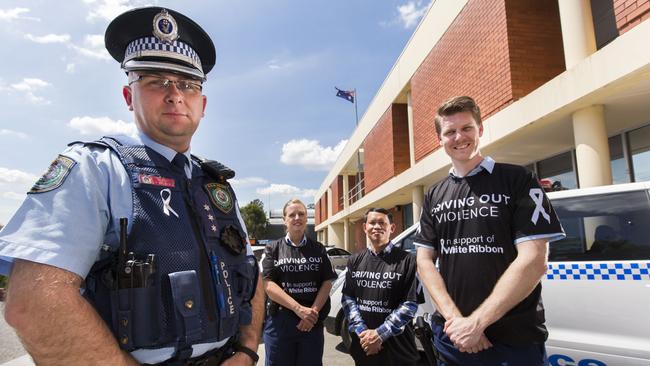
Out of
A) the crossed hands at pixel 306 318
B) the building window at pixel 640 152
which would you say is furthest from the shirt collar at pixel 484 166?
the building window at pixel 640 152

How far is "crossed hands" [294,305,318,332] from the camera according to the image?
3.43 meters

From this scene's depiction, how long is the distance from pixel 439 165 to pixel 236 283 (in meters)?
8.67

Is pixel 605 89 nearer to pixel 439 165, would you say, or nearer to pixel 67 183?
pixel 439 165

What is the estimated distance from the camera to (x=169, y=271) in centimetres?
121

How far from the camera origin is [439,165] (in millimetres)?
9500

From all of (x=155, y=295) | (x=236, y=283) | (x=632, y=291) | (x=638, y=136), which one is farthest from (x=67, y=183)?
(x=638, y=136)

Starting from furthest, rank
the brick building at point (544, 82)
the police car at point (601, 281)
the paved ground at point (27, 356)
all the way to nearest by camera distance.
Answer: the paved ground at point (27, 356) → the brick building at point (544, 82) → the police car at point (601, 281)

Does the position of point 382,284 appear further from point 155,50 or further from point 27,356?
point 27,356

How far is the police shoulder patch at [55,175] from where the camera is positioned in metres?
1.06

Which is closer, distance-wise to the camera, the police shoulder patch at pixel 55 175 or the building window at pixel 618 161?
the police shoulder patch at pixel 55 175

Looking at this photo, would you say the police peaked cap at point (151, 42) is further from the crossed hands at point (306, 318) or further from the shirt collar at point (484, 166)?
the crossed hands at point (306, 318)

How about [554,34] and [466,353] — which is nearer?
[466,353]

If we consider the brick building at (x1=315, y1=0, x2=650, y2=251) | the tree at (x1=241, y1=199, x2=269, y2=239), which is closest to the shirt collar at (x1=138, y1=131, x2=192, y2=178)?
→ the brick building at (x1=315, y1=0, x2=650, y2=251)

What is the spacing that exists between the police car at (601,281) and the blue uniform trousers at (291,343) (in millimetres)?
1923
